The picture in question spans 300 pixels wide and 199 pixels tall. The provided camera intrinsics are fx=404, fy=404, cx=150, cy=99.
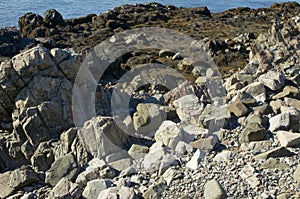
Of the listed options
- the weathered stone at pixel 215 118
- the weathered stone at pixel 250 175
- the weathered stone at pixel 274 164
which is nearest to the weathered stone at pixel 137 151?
the weathered stone at pixel 215 118

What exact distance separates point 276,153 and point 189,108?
2.74 meters

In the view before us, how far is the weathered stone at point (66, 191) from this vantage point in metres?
8.16

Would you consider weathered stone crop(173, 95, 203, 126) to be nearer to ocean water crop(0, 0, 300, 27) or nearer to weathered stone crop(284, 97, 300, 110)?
weathered stone crop(284, 97, 300, 110)

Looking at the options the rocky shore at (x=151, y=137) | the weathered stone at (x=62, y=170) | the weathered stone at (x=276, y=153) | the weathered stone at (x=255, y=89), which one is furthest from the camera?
the weathered stone at (x=255, y=89)

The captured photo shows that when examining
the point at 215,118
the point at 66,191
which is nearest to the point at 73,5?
the point at 215,118

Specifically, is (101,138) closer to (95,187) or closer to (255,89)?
(95,187)

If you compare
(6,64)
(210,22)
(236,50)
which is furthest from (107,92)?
(210,22)

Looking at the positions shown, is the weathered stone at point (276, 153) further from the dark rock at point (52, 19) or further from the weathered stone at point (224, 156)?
the dark rock at point (52, 19)

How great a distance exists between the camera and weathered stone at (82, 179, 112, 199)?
814 centimetres

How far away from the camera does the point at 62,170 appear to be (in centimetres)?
912

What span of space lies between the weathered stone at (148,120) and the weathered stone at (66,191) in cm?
249

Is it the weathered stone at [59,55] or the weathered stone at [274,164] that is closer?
the weathered stone at [274,164]

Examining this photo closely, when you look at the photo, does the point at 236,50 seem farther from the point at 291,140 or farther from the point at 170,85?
the point at 291,140

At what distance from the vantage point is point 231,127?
31.7 ft
